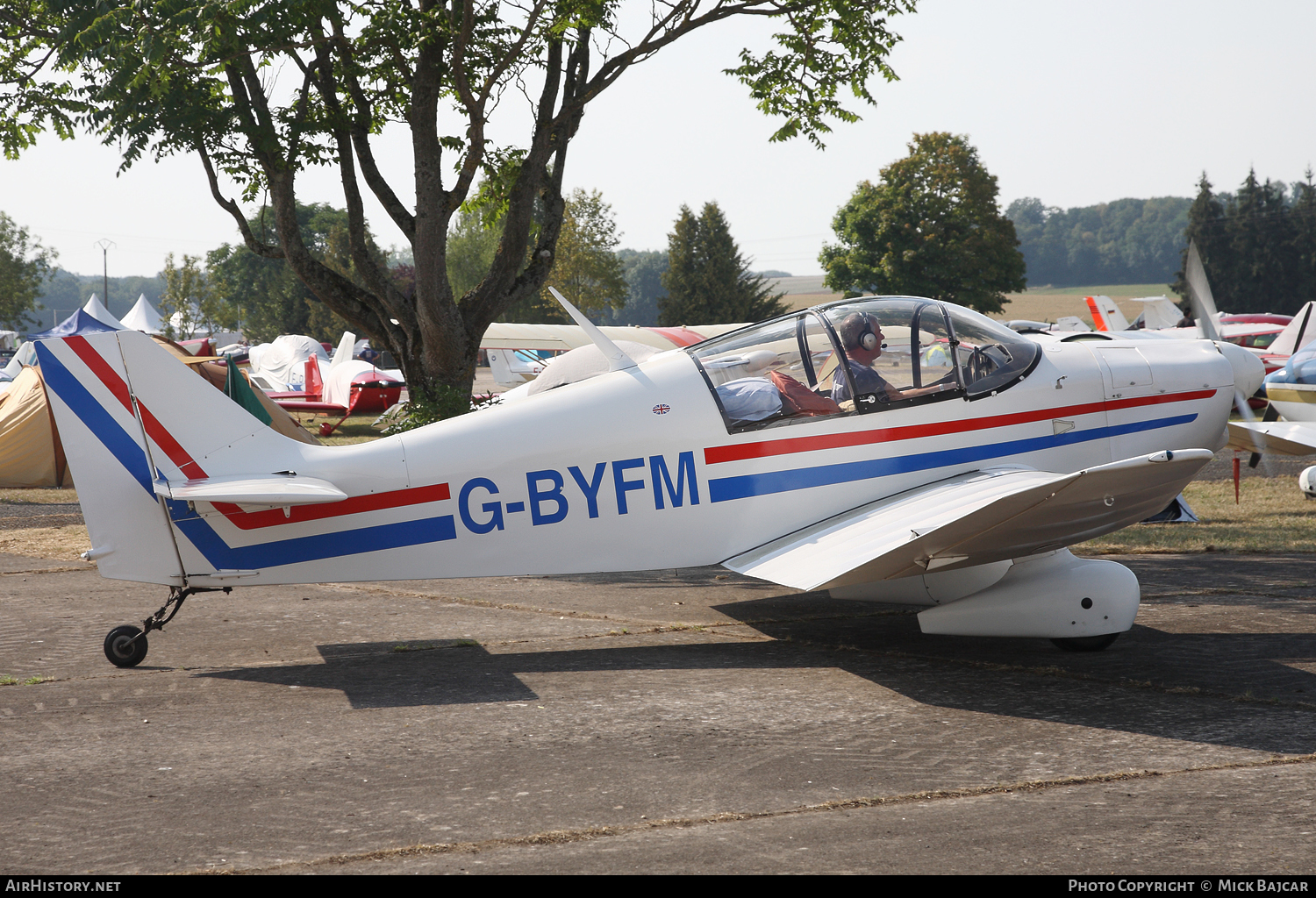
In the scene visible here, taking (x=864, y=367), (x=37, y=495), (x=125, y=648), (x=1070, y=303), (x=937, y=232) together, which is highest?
(x=937, y=232)

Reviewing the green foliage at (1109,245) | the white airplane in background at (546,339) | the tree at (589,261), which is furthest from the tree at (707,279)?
the green foliage at (1109,245)

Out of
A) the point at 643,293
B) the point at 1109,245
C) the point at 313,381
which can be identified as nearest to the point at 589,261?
the point at 313,381

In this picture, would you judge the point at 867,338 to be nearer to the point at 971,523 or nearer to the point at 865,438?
the point at 865,438

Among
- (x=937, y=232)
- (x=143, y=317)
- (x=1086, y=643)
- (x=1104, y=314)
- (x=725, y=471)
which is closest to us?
(x=1086, y=643)

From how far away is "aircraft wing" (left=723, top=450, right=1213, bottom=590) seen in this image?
4.81 m

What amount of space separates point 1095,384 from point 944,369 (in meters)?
1.05

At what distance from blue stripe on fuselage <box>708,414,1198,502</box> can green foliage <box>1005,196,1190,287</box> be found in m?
140

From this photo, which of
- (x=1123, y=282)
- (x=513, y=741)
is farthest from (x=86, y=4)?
(x=1123, y=282)

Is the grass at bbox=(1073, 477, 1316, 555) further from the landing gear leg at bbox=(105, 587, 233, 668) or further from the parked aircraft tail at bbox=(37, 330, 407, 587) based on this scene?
the landing gear leg at bbox=(105, 587, 233, 668)

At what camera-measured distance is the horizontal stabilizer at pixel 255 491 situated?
5.11m

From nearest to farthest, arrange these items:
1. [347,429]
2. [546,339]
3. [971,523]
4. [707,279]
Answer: [971,523]
[546,339]
[347,429]
[707,279]

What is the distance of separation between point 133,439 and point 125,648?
1.21m

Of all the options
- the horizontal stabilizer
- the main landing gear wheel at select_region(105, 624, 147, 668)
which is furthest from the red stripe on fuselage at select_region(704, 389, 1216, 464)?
the main landing gear wheel at select_region(105, 624, 147, 668)

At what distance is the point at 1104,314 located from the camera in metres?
24.8
